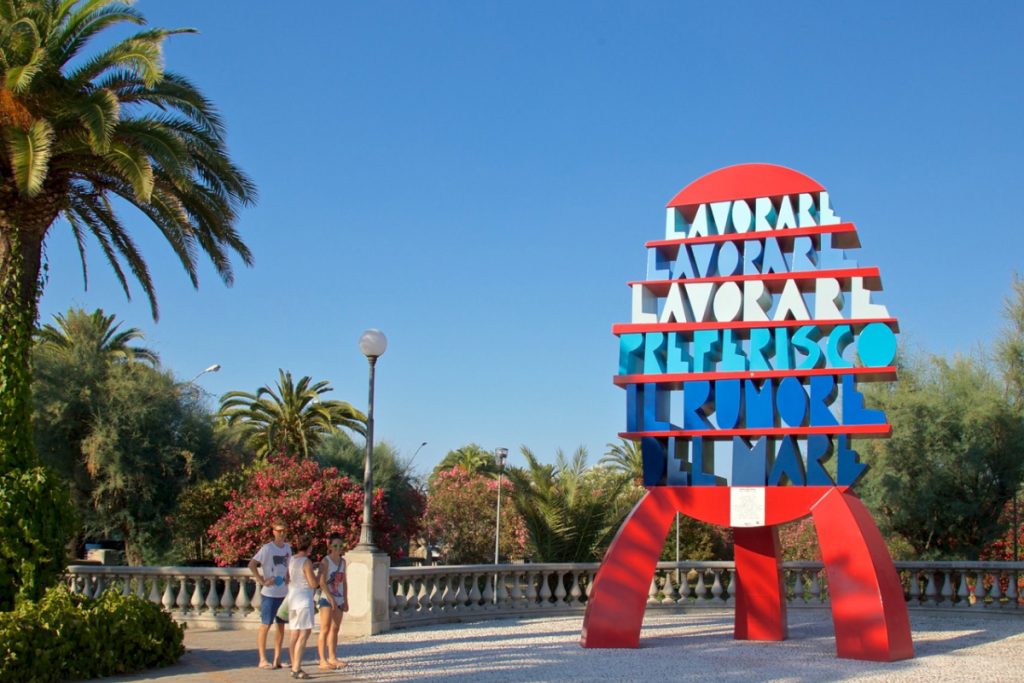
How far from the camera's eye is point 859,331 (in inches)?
592

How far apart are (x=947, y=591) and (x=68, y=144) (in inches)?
659

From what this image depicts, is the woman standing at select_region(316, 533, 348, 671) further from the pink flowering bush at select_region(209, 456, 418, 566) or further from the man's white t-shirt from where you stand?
the pink flowering bush at select_region(209, 456, 418, 566)

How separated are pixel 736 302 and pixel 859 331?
5.68 feet

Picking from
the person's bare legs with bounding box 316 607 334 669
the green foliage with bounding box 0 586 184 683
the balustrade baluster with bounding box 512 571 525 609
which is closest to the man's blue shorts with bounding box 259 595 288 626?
the person's bare legs with bounding box 316 607 334 669

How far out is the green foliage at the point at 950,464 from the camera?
2461 centimetres

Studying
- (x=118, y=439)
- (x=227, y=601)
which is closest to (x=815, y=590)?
(x=227, y=601)

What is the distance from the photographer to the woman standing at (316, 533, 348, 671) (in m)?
12.6

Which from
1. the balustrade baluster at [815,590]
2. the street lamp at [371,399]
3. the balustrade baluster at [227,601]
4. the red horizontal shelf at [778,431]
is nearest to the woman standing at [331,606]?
the street lamp at [371,399]

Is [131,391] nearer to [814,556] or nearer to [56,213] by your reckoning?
[56,213]

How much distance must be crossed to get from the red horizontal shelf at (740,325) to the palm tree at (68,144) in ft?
21.8

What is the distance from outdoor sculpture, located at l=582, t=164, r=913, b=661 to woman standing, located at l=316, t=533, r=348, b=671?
376 centimetres

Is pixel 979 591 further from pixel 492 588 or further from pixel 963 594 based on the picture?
pixel 492 588

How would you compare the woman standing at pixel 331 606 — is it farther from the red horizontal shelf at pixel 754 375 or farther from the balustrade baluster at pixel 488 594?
the balustrade baluster at pixel 488 594

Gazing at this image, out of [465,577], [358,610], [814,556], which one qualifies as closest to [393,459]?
[814,556]
